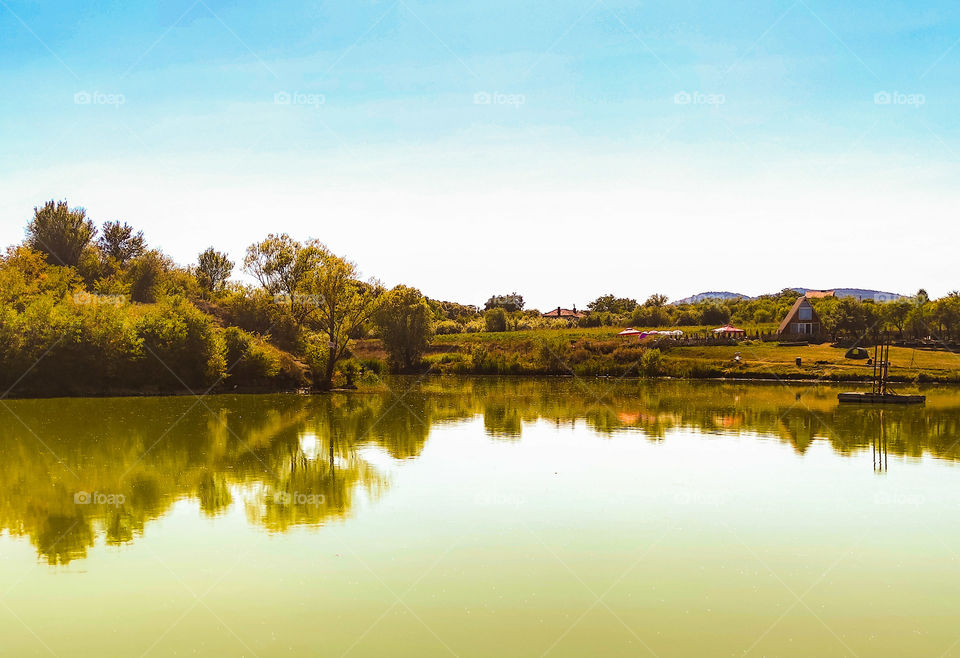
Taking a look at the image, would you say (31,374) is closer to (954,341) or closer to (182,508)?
(182,508)

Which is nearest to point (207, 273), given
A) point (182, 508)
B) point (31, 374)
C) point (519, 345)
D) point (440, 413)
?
point (519, 345)

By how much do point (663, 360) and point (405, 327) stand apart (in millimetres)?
23953

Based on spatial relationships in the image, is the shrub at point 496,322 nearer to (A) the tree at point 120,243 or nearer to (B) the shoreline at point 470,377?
(B) the shoreline at point 470,377

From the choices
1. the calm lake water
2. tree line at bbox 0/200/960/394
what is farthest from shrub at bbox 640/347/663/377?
the calm lake water

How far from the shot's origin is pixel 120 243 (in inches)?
2771

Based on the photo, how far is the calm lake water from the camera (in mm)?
10227

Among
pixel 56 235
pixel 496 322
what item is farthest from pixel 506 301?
pixel 56 235

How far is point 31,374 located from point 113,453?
2203 cm

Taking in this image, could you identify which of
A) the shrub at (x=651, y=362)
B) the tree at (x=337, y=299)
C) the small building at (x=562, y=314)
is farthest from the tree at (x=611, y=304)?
the tree at (x=337, y=299)

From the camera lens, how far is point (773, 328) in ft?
297

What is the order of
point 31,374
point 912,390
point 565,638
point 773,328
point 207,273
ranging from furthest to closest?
point 773,328
point 207,273
point 912,390
point 31,374
point 565,638

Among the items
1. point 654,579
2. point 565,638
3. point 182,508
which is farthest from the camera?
point 182,508

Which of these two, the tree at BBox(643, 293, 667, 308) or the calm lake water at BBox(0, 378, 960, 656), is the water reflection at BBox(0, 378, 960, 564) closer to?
the calm lake water at BBox(0, 378, 960, 656)

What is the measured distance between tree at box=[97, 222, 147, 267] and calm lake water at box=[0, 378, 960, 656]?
44.2m
